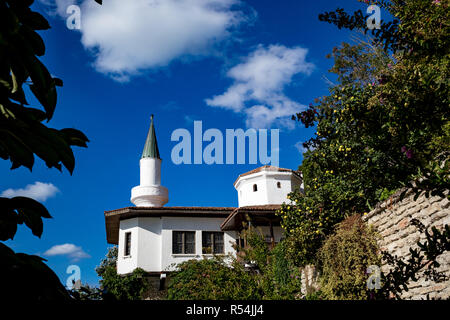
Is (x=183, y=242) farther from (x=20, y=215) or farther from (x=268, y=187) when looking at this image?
(x=20, y=215)

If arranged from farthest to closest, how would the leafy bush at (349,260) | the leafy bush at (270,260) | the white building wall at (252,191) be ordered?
the white building wall at (252,191) → the leafy bush at (270,260) → the leafy bush at (349,260)

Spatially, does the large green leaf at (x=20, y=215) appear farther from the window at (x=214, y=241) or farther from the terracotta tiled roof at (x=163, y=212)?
the window at (x=214, y=241)

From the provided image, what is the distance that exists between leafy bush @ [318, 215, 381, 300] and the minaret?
17518mm

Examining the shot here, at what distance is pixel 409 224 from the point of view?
6.88 meters

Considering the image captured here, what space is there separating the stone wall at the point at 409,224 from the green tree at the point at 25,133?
17.3 ft

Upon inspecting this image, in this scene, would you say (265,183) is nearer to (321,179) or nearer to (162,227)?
(162,227)

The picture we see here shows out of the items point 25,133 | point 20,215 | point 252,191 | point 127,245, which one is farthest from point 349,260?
point 252,191

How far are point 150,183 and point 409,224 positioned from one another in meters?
21.2

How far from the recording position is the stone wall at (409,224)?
6.03 meters

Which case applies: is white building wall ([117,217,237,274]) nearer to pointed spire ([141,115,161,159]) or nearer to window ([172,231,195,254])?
window ([172,231,195,254])

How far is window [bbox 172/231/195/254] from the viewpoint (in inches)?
861

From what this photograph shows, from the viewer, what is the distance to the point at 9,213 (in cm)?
138

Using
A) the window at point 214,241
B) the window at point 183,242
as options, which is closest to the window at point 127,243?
the window at point 183,242
